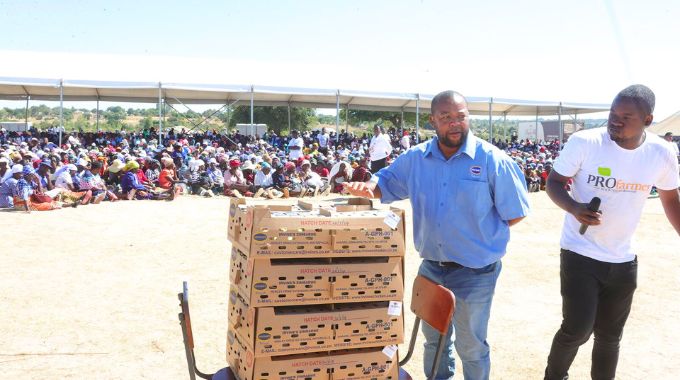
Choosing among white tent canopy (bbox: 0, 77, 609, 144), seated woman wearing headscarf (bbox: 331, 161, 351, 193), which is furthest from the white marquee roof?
seated woman wearing headscarf (bbox: 331, 161, 351, 193)

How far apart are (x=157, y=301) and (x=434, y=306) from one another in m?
3.72

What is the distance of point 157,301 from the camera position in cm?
577

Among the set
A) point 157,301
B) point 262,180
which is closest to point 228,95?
point 262,180

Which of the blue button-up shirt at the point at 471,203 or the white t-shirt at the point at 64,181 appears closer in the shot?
the blue button-up shirt at the point at 471,203

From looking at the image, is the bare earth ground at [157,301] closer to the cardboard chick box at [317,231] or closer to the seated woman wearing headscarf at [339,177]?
the cardboard chick box at [317,231]

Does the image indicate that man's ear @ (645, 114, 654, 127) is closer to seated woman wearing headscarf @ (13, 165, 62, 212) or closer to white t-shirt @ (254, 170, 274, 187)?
seated woman wearing headscarf @ (13, 165, 62, 212)

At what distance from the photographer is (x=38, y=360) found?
14.0ft

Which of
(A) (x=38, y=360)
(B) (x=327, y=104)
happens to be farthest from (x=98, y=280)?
(B) (x=327, y=104)

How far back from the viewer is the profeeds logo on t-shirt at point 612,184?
3.22m

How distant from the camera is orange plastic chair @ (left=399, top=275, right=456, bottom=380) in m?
2.79

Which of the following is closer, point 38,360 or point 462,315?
point 462,315

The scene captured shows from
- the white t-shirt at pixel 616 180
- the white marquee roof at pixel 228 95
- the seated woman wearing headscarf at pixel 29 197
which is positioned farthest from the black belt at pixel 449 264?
the white marquee roof at pixel 228 95

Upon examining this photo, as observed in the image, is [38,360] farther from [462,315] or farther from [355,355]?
[462,315]

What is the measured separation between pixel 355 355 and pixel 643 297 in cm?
460
